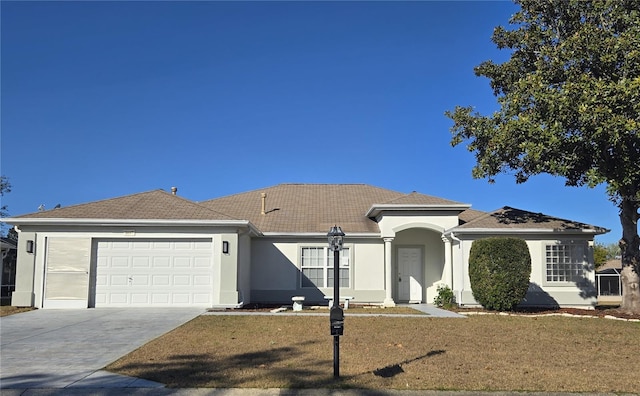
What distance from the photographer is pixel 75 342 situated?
10.1m

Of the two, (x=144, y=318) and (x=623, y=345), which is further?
(x=144, y=318)

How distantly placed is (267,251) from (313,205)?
149 inches

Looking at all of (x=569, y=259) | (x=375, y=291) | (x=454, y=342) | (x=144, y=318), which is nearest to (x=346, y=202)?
(x=375, y=291)

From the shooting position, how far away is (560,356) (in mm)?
9094

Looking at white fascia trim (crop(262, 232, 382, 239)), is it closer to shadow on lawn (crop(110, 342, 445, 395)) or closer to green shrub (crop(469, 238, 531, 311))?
green shrub (crop(469, 238, 531, 311))

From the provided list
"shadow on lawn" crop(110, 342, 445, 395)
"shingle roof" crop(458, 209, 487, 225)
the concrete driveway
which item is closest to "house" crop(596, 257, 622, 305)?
"shingle roof" crop(458, 209, 487, 225)

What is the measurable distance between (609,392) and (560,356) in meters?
2.56

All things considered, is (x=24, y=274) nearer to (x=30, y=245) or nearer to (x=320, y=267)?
(x=30, y=245)

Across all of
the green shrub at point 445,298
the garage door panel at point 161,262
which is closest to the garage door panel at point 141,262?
the garage door panel at point 161,262

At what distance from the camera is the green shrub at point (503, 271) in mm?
16281

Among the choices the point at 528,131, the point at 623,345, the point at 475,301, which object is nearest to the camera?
the point at 623,345

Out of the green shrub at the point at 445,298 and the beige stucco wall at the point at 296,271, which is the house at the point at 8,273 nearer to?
the beige stucco wall at the point at 296,271

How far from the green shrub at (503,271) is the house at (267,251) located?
4.82 ft

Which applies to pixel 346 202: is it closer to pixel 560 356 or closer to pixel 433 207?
pixel 433 207
